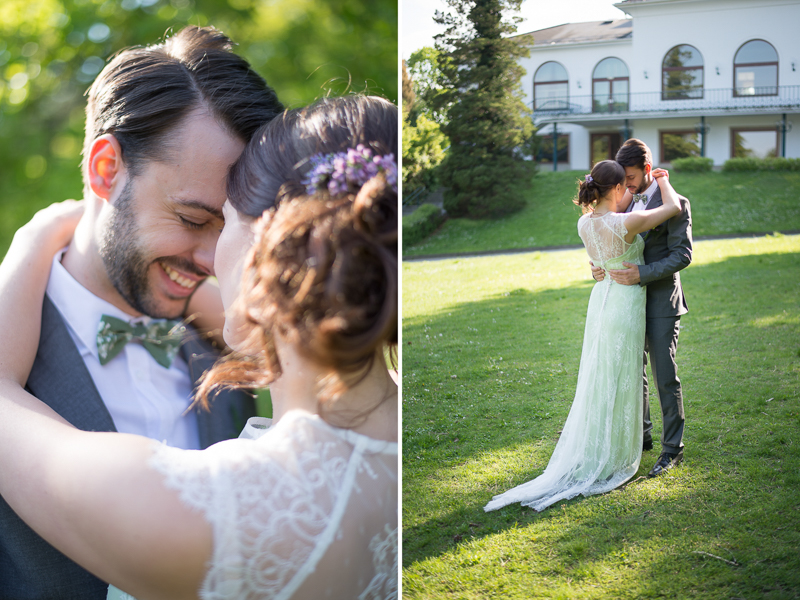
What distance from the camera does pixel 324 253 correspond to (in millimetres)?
1498

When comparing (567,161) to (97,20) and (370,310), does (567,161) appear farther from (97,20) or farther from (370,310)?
(97,20)

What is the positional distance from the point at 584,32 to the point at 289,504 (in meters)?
2.23

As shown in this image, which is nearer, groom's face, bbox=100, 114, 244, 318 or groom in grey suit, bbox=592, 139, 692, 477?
groom's face, bbox=100, 114, 244, 318

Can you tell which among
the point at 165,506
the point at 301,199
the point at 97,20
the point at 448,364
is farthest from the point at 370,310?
the point at 97,20

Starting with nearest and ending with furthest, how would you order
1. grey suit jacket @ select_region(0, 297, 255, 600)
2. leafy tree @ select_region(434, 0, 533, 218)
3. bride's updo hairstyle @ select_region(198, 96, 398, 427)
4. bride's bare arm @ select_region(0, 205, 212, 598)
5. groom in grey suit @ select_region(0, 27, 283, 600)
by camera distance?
bride's bare arm @ select_region(0, 205, 212, 598)
bride's updo hairstyle @ select_region(198, 96, 398, 427)
grey suit jacket @ select_region(0, 297, 255, 600)
groom in grey suit @ select_region(0, 27, 283, 600)
leafy tree @ select_region(434, 0, 533, 218)

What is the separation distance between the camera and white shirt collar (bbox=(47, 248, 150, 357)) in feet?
7.17

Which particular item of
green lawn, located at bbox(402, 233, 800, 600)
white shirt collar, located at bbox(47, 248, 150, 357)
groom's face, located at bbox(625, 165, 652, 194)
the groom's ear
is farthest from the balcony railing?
white shirt collar, located at bbox(47, 248, 150, 357)

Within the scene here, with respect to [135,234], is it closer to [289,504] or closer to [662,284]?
[289,504]

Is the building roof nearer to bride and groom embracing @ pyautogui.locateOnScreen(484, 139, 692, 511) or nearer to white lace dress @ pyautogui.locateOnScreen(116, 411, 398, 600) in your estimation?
bride and groom embracing @ pyautogui.locateOnScreen(484, 139, 692, 511)

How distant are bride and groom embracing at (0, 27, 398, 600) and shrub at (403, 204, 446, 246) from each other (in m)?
0.78

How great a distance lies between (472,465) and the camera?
257 cm

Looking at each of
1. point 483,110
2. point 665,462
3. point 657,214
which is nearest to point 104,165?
point 483,110

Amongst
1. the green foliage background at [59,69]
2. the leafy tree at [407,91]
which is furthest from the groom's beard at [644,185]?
the green foliage background at [59,69]

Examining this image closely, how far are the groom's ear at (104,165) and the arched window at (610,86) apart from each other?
1.94 meters
